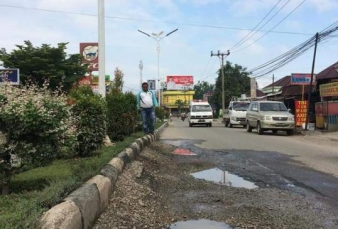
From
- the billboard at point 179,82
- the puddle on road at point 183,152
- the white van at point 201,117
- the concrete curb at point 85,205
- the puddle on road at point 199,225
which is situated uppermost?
the billboard at point 179,82

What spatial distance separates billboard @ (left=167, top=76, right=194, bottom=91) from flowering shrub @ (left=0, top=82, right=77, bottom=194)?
91661 mm

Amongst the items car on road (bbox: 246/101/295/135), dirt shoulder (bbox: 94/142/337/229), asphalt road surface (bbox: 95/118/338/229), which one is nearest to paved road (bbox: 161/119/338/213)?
asphalt road surface (bbox: 95/118/338/229)

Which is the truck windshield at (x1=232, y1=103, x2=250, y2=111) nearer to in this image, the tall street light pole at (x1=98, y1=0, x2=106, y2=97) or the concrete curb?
the tall street light pole at (x1=98, y1=0, x2=106, y2=97)

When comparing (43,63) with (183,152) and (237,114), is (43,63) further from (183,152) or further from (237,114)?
(183,152)

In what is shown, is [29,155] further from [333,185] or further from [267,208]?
[333,185]

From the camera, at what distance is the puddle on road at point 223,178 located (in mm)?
7144

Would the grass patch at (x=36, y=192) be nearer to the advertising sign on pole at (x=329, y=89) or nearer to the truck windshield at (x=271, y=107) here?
the truck windshield at (x=271, y=107)

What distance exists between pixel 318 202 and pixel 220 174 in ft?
8.50

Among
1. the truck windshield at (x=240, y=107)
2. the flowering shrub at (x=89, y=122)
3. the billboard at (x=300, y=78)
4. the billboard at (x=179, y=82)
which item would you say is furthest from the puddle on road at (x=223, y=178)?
the billboard at (x=179, y=82)

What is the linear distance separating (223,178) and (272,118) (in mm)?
13387

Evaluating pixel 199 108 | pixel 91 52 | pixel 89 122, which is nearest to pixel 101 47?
pixel 89 122

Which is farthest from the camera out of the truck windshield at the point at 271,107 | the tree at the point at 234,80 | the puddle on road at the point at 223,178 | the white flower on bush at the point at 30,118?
the tree at the point at 234,80

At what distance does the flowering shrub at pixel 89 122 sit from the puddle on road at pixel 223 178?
2.21m

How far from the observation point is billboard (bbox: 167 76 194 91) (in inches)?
3821
